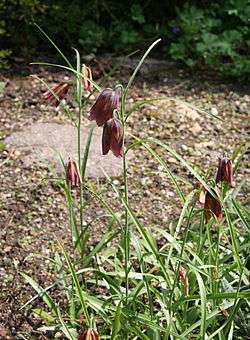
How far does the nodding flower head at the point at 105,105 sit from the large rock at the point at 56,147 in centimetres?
136

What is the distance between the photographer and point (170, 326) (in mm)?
1868

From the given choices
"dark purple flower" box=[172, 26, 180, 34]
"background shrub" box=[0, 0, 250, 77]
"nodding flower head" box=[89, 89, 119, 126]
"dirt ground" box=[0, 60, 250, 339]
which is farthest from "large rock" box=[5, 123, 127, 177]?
"nodding flower head" box=[89, 89, 119, 126]

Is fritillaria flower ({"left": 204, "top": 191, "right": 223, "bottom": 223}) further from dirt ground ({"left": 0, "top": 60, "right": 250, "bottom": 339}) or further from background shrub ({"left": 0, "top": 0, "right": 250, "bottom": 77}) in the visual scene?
background shrub ({"left": 0, "top": 0, "right": 250, "bottom": 77})

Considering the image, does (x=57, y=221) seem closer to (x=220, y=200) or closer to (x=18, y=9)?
(x=220, y=200)

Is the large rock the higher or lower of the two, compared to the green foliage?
lower

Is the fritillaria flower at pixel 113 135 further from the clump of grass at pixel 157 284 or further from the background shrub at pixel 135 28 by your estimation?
the background shrub at pixel 135 28

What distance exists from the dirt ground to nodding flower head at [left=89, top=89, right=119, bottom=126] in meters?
0.39

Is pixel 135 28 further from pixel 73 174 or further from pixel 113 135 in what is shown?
pixel 113 135

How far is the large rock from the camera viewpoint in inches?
123

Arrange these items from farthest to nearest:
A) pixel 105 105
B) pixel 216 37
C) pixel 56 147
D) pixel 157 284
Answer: pixel 216 37 → pixel 56 147 → pixel 157 284 → pixel 105 105

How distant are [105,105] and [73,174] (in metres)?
0.38

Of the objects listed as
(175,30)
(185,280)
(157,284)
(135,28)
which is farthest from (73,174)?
(135,28)

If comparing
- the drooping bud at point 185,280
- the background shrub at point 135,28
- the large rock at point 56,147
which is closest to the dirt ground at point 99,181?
the large rock at point 56,147

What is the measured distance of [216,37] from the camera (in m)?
4.13
